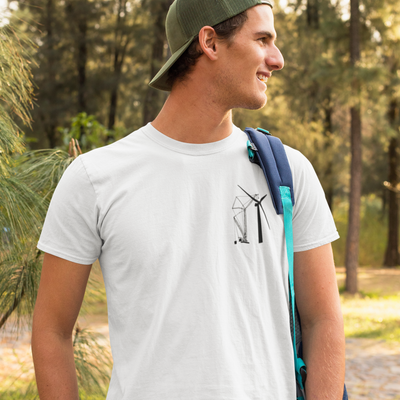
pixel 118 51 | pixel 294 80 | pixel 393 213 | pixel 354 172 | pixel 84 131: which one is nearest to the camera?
pixel 84 131

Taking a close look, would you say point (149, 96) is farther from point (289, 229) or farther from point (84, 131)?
point (289, 229)

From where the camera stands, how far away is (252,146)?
1.33m

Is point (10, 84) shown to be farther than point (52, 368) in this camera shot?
Yes

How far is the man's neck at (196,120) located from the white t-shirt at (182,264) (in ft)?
0.14

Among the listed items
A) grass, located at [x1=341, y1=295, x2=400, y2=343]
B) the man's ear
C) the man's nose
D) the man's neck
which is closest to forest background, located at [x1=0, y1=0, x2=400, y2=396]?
the man's neck

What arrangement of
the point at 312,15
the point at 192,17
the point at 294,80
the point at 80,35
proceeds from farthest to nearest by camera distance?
the point at 80,35
the point at 312,15
the point at 294,80
the point at 192,17

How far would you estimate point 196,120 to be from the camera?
53.1 inches

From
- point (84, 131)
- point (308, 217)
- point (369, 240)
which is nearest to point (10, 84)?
point (308, 217)

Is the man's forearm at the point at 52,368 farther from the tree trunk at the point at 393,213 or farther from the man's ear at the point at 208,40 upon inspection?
the tree trunk at the point at 393,213

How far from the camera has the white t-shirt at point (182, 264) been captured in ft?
3.83

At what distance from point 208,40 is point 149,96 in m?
10.9

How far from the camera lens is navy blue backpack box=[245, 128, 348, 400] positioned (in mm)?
1275

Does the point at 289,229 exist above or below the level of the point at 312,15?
below

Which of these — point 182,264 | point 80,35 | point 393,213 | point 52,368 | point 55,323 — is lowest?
point 52,368
